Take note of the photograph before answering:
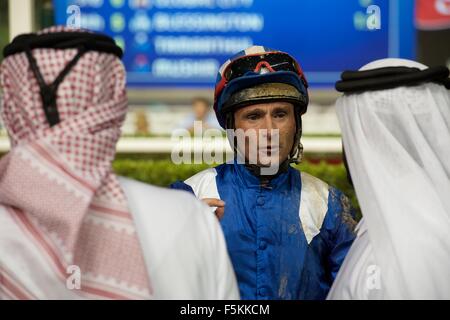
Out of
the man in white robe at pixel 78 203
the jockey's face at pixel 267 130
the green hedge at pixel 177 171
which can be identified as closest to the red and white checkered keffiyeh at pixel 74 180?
the man in white robe at pixel 78 203

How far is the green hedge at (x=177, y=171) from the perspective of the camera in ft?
18.8

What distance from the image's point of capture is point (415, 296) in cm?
213

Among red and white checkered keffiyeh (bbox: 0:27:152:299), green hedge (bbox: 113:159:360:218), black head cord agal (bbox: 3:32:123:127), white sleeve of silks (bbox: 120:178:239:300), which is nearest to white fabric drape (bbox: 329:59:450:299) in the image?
white sleeve of silks (bbox: 120:178:239:300)

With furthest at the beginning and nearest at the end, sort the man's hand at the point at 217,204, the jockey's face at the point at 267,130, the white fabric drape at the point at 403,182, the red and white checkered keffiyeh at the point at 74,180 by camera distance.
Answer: the jockey's face at the point at 267,130 < the man's hand at the point at 217,204 < the white fabric drape at the point at 403,182 < the red and white checkered keffiyeh at the point at 74,180

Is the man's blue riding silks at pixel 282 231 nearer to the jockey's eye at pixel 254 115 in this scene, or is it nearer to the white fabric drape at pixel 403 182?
the jockey's eye at pixel 254 115

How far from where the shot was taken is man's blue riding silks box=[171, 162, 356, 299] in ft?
9.32

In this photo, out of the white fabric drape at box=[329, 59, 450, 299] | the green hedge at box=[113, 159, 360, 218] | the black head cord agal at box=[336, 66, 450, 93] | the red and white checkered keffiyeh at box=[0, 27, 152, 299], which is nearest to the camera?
the red and white checkered keffiyeh at box=[0, 27, 152, 299]

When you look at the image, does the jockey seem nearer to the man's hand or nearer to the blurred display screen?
the man's hand

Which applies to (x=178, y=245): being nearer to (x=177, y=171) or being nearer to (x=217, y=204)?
(x=217, y=204)

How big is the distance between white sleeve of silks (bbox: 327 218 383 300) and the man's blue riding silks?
18.3 inches

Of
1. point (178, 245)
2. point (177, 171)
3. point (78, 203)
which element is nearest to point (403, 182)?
point (178, 245)

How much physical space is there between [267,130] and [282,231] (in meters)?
0.41

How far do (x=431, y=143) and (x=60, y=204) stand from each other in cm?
116

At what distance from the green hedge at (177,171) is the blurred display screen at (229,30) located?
229 cm
